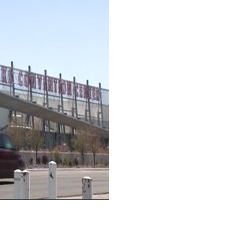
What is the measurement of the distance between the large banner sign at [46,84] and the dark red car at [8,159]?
108ft

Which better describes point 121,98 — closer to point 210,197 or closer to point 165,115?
point 165,115

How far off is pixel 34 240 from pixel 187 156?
156cm

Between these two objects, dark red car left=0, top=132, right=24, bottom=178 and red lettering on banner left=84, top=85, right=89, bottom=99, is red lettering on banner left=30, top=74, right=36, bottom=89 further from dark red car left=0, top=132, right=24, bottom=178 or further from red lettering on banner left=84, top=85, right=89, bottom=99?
dark red car left=0, top=132, right=24, bottom=178

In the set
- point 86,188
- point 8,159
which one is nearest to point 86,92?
point 8,159

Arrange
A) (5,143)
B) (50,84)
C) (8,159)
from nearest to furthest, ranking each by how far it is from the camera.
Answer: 1. (8,159)
2. (5,143)
3. (50,84)

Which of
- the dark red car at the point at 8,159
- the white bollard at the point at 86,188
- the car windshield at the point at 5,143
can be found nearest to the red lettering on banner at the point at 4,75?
the car windshield at the point at 5,143

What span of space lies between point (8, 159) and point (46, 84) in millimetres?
38538

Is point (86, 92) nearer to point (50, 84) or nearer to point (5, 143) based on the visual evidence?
point (50, 84)

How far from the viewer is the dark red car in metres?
14.6

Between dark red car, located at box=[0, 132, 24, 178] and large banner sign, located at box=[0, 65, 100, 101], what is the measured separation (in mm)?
33006

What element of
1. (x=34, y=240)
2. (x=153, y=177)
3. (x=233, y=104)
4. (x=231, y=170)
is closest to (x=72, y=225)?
(x=34, y=240)

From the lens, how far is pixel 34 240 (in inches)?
177

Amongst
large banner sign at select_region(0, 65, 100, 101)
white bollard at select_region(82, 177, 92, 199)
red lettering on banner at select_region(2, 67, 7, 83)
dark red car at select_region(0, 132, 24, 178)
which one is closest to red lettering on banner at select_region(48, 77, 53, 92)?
large banner sign at select_region(0, 65, 100, 101)

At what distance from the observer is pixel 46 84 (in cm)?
5272
